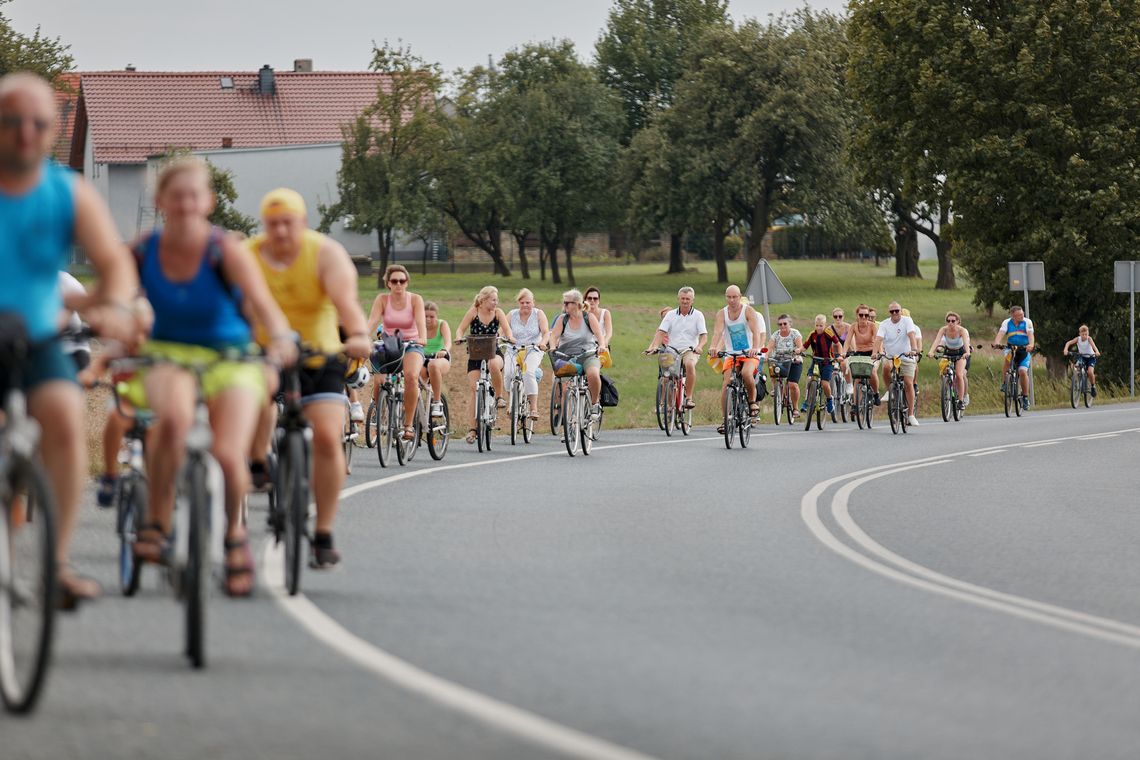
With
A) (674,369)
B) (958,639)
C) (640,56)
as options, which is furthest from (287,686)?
(640,56)

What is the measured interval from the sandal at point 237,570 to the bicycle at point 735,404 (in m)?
14.1

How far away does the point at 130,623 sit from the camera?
24.9 feet

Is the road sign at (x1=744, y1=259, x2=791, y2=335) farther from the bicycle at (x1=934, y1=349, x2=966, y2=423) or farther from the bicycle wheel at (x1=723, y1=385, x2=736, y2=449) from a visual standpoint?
the bicycle wheel at (x1=723, y1=385, x2=736, y2=449)

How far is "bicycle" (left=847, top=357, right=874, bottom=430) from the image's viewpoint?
26.4 m

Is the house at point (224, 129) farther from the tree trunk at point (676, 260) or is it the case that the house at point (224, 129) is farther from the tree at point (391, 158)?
the tree trunk at point (676, 260)

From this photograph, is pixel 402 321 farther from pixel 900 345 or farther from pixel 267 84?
pixel 267 84

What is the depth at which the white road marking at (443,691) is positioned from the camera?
5.56 meters

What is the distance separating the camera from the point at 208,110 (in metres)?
93.9

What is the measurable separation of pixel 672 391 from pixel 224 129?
73448 mm

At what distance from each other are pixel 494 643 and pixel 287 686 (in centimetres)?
126

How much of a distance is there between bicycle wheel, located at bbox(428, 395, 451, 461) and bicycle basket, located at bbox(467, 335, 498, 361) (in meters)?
1.20

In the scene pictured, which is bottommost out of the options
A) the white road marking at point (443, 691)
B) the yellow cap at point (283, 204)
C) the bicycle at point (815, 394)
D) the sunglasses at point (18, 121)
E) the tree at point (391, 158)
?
the bicycle at point (815, 394)

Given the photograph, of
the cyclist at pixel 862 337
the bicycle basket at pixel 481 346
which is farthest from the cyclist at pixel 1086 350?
the bicycle basket at pixel 481 346

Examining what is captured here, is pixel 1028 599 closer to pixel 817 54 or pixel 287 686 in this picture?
pixel 287 686
